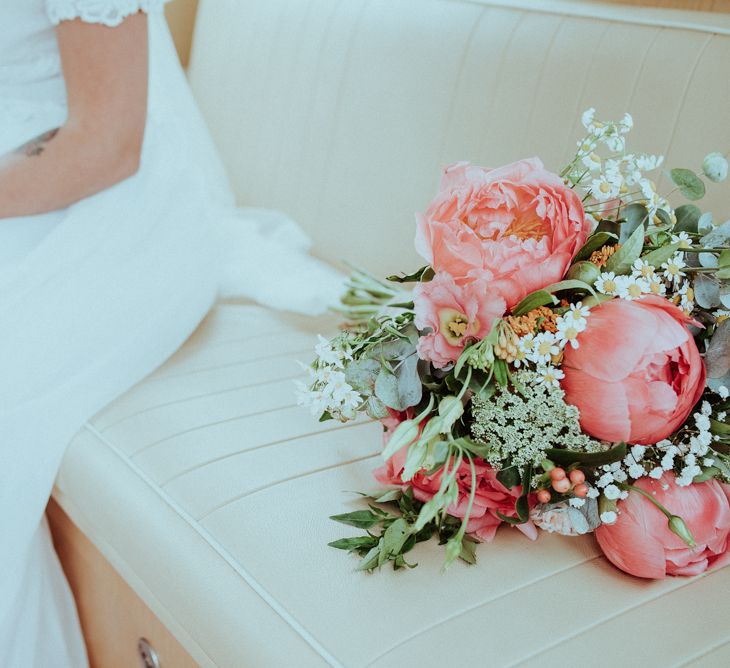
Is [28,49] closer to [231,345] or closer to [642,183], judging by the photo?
[231,345]

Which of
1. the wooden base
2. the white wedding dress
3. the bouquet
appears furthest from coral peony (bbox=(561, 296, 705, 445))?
the white wedding dress

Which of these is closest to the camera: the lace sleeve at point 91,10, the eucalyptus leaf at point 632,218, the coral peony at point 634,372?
the coral peony at point 634,372

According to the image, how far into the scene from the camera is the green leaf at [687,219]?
0.85 metres

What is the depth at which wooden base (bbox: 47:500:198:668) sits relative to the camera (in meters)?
1.10

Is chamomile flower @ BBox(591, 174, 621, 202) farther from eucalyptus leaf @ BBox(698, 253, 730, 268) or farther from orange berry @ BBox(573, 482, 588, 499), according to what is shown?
orange berry @ BBox(573, 482, 588, 499)

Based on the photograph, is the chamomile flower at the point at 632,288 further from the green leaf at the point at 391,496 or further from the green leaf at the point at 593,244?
the green leaf at the point at 391,496

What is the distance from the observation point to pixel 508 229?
2.54 feet

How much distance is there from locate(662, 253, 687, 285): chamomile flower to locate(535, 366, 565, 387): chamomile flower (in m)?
0.14

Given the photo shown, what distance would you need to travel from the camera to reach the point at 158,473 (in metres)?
1.02

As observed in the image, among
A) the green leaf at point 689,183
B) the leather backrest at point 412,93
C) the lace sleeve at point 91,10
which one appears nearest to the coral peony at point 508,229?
the green leaf at point 689,183

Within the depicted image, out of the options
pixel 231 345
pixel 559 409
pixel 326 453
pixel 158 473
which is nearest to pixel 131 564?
pixel 158 473

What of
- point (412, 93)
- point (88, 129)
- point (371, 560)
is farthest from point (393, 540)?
point (412, 93)

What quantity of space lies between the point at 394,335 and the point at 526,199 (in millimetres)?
178

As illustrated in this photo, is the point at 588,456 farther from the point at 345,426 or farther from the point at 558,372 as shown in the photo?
the point at 345,426
